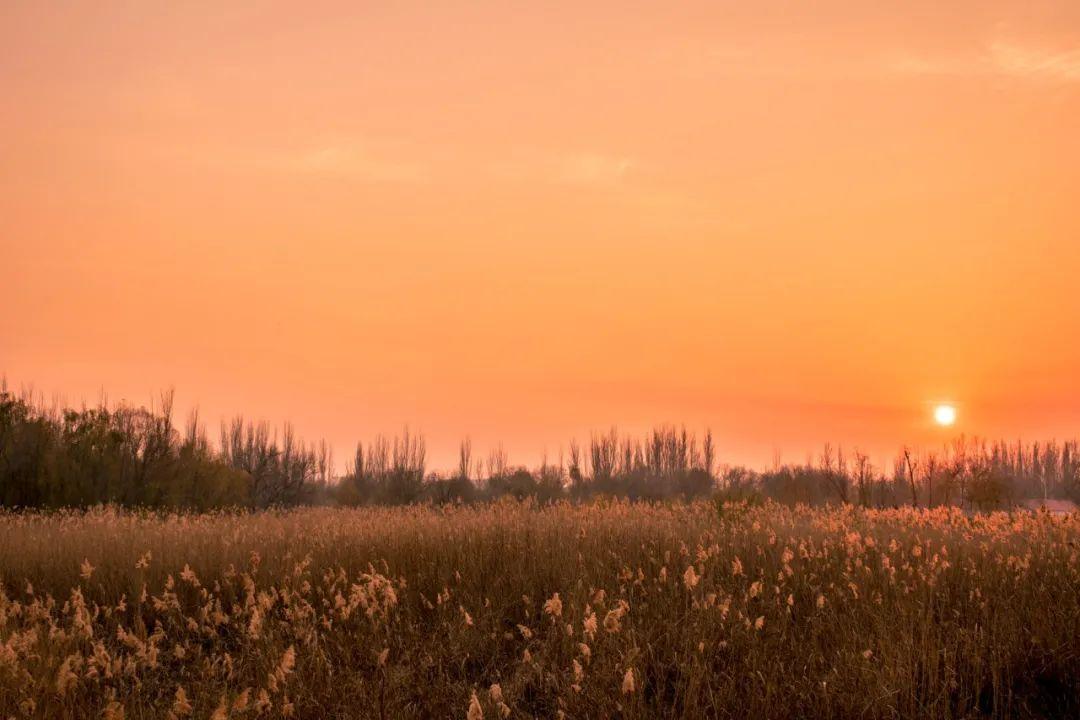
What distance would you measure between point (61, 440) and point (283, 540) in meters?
19.5

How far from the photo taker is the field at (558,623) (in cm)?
743

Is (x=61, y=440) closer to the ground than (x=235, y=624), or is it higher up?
higher up

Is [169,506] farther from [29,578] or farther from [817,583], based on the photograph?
[817,583]

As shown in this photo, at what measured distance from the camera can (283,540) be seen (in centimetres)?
1230

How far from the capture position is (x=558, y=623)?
28.9 ft

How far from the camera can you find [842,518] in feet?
43.6

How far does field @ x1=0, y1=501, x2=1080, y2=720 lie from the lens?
7426 millimetres

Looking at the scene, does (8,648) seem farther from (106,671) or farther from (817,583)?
(817,583)

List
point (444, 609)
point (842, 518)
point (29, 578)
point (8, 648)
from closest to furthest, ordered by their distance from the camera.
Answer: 1. point (8, 648)
2. point (444, 609)
3. point (29, 578)
4. point (842, 518)

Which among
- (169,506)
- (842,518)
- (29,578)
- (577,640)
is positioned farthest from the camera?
(169,506)

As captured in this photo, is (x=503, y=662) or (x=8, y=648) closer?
(x=8, y=648)

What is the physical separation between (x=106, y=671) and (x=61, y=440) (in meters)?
23.3

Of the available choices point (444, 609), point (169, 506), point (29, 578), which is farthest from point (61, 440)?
point (444, 609)

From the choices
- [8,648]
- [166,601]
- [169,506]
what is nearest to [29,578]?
[166,601]
